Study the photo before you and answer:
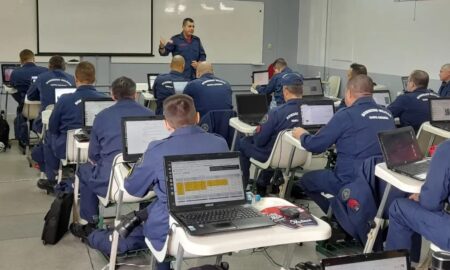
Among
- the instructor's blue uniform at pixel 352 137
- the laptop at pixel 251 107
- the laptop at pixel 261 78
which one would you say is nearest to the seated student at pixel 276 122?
the laptop at pixel 251 107

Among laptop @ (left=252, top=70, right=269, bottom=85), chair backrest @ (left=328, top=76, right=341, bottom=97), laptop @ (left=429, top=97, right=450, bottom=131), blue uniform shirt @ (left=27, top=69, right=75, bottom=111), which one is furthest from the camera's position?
chair backrest @ (left=328, top=76, right=341, bottom=97)

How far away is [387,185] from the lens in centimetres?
305

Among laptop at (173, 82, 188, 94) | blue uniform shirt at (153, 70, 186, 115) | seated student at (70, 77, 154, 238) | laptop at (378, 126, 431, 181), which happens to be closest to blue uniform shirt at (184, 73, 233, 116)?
laptop at (173, 82, 188, 94)

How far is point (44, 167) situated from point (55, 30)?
4.27 m

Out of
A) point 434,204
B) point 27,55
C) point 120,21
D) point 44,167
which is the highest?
point 120,21

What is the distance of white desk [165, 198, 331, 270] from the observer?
6.58 ft

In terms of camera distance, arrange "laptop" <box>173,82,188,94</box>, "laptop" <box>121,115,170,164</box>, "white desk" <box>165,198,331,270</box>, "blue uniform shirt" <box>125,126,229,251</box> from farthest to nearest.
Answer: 1. "laptop" <box>173,82,188,94</box>
2. "laptop" <box>121,115,170,164</box>
3. "blue uniform shirt" <box>125,126,229,251</box>
4. "white desk" <box>165,198,331,270</box>

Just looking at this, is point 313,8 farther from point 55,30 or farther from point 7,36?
point 7,36

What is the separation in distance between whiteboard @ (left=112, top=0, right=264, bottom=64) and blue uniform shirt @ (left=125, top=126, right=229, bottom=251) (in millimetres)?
7195

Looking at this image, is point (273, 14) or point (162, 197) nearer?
point (162, 197)

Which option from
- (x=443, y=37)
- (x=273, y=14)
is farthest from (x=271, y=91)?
(x=273, y=14)

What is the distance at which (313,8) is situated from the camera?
10.3m

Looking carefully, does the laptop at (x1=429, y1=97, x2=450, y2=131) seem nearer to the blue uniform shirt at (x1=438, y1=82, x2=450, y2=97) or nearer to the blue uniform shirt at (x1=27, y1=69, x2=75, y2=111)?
the blue uniform shirt at (x1=438, y1=82, x2=450, y2=97)

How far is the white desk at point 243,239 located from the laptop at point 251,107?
3.01 m
